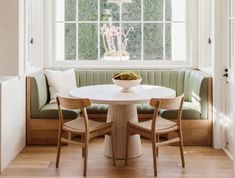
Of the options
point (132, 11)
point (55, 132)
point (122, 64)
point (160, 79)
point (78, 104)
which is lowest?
point (55, 132)

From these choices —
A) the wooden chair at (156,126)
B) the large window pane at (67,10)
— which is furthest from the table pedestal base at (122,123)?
the large window pane at (67,10)

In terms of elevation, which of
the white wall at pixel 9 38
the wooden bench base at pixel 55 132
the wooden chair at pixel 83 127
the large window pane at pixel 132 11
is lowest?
the wooden bench base at pixel 55 132

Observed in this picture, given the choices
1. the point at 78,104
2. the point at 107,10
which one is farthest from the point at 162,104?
the point at 107,10

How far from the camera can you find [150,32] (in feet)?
18.7

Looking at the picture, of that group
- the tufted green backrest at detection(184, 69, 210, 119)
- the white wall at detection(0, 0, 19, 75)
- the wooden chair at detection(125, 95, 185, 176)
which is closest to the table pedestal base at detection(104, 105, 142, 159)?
the wooden chair at detection(125, 95, 185, 176)

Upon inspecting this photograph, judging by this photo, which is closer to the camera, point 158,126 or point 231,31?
point 158,126

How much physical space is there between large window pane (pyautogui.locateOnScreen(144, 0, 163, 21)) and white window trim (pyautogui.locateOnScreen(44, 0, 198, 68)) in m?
0.38

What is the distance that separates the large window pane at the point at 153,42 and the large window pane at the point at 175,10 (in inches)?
7.7

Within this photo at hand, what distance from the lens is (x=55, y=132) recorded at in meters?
4.77

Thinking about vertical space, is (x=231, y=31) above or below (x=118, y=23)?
below

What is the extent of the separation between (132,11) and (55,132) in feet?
6.92

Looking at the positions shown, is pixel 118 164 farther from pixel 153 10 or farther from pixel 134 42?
pixel 153 10

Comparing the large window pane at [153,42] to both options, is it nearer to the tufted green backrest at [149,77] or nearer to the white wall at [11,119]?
the tufted green backrest at [149,77]

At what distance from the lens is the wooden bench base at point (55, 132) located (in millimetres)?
4715
